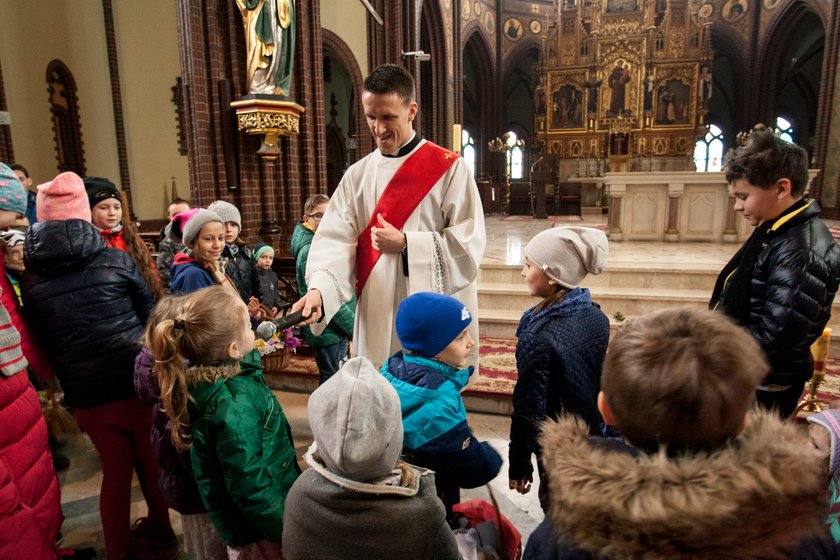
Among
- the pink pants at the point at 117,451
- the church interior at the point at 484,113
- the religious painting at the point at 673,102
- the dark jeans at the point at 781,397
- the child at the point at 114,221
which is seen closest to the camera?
the dark jeans at the point at 781,397

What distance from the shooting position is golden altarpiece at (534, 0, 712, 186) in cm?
1698

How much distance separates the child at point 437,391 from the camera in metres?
1.54

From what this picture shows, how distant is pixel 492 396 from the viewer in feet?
12.9

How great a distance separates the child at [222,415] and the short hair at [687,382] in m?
1.15

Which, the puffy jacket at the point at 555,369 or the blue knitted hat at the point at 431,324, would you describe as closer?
the blue knitted hat at the point at 431,324

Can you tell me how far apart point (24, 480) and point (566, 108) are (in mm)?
18468

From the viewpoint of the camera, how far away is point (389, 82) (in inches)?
80.6

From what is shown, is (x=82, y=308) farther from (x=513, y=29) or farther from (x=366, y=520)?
(x=513, y=29)

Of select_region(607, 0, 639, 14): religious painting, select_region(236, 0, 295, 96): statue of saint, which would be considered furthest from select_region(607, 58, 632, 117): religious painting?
select_region(236, 0, 295, 96): statue of saint

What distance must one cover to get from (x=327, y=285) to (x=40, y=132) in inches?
365

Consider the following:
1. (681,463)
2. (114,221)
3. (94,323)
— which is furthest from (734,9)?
(681,463)

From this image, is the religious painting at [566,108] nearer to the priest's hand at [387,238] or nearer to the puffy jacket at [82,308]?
the priest's hand at [387,238]

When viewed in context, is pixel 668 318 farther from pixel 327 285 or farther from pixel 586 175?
pixel 586 175

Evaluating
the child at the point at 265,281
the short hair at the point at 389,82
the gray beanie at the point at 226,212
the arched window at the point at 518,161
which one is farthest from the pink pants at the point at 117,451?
the arched window at the point at 518,161
